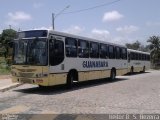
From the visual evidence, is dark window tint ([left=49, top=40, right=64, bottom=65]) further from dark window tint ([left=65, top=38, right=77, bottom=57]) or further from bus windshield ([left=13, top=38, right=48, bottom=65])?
dark window tint ([left=65, top=38, right=77, bottom=57])

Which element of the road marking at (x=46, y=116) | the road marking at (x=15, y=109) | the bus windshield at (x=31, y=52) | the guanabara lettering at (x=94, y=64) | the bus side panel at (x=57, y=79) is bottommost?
the road marking at (x=46, y=116)

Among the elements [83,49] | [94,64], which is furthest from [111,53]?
[83,49]

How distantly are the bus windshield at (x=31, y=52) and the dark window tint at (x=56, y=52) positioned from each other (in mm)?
330

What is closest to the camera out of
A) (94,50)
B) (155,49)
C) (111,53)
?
(94,50)

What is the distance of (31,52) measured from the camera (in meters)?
16.6

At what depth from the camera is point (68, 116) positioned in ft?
34.4

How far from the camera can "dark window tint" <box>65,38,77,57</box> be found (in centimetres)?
1802

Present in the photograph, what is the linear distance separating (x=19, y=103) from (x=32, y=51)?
4.07 meters

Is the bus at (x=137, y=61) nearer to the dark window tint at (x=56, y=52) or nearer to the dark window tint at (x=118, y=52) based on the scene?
the dark window tint at (x=118, y=52)

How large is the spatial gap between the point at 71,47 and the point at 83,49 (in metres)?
1.83

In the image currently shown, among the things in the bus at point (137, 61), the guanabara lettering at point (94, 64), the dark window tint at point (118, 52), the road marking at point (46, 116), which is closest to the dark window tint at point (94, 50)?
the guanabara lettering at point (94, 64)

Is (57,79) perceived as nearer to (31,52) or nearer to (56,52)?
(56,52)

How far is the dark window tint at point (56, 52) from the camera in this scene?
16.4 metres

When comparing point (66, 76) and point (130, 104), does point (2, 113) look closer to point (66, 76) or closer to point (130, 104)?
point (130, 104)
